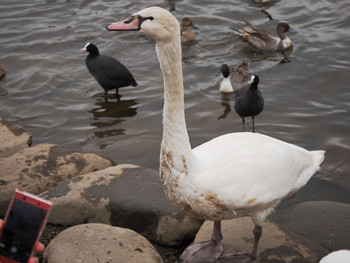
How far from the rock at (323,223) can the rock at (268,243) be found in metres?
0.43

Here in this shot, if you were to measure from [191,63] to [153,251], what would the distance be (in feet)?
23.6

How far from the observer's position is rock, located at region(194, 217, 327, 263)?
4.20 m

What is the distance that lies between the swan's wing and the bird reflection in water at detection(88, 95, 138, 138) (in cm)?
406

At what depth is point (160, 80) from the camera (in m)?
9.91

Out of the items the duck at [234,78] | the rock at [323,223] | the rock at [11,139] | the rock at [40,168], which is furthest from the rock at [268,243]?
the duck at [234,78]

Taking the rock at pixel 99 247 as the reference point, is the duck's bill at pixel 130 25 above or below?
above

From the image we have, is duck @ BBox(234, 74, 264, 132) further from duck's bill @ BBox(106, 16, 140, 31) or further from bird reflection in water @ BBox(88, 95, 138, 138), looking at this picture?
duck's bill @ BBox(106, 16, 140, 31)

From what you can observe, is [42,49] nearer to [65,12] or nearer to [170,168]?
[65,12]

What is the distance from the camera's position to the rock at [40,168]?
17.3 ft

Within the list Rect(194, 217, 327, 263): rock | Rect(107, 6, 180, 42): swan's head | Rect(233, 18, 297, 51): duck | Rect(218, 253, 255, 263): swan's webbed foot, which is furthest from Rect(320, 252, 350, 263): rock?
Rect(233, 18, 297, 51): duck

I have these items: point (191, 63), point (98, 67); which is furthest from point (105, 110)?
point (191, 63)

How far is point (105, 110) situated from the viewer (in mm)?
9008

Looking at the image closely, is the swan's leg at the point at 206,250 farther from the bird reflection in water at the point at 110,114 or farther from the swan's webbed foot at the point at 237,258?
the bird reflection in water at the point at 110,114

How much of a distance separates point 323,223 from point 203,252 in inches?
57.6
